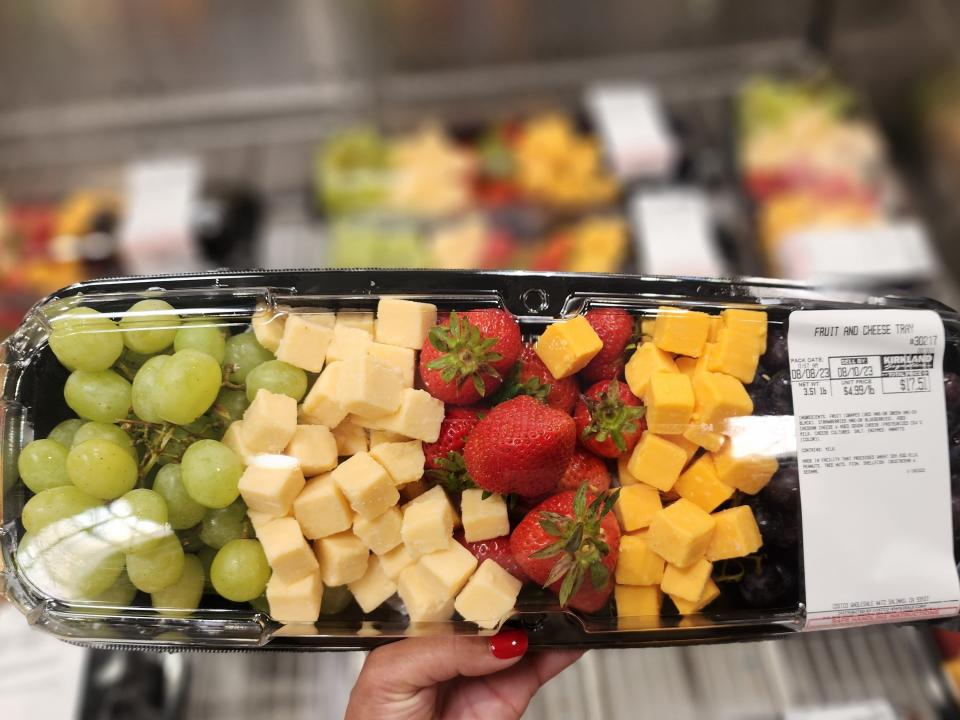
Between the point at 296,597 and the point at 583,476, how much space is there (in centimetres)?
33

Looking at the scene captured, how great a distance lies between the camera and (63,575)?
78 centimetres

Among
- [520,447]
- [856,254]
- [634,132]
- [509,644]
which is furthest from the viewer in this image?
[634,132]

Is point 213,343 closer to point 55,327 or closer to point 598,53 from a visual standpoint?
point 55,327

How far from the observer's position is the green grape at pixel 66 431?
2.53ft

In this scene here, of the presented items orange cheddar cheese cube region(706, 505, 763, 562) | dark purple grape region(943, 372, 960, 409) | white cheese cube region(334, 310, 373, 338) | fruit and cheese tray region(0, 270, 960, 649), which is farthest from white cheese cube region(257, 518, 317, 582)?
dark purple grape region(943, 372, 960, 409)

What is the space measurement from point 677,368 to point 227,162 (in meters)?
1.74

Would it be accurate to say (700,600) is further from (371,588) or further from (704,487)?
(371,588)

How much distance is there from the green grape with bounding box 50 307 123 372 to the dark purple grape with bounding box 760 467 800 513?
723 mm

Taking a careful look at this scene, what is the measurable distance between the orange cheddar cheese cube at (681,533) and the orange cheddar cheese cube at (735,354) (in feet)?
0.49

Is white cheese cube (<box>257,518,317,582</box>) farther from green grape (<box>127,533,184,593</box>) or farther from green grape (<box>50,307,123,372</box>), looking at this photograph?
green grape (<box>50,307,123,372</box>)

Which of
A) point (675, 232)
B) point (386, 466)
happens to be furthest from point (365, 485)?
point (675, 232)

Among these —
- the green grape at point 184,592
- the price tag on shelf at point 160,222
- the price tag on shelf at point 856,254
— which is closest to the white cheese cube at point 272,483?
the green grape at point 184,592

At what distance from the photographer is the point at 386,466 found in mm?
744

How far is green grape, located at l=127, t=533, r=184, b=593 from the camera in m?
0.75
